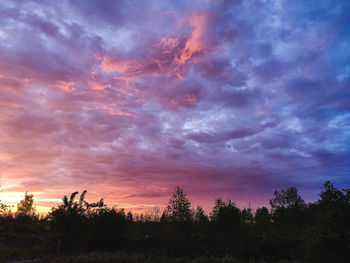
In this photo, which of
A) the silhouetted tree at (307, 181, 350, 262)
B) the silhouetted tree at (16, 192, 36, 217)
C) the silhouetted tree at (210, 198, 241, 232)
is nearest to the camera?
the silhouetted tree at (307, 181, 350, 262)

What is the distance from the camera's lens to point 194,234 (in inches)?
1366

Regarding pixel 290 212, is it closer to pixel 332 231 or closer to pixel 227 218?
pixel 227 218

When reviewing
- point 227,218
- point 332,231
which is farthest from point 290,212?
point 332,231

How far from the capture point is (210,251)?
22.8 metres

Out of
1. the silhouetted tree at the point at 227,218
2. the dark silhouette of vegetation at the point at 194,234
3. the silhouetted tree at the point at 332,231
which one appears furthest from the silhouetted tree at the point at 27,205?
the silhouetted tree at the point at 332,231

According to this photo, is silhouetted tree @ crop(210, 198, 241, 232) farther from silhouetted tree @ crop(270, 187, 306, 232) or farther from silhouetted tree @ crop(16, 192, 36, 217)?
silhouetted tree @ crop(16, 192, 36, 217)

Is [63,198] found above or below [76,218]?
above

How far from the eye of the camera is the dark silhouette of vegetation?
39.3 feet

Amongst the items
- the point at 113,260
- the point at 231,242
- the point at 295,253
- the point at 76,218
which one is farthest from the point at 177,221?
the point at 113,260

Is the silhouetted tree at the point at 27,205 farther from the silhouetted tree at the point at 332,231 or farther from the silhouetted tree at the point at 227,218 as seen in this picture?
the silhouetted tree at the point at 332,231

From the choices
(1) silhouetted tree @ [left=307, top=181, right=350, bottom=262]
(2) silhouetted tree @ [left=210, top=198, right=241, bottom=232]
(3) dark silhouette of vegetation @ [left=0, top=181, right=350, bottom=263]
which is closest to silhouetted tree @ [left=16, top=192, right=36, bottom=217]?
(3) dark silhouette of vegetation @ [left=0, top=181, right=350, bottom=263]

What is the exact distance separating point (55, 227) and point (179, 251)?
45.3 ft

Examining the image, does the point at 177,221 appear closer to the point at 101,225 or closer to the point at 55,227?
the point at 101,225

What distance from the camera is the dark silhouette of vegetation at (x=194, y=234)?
12.0 m
